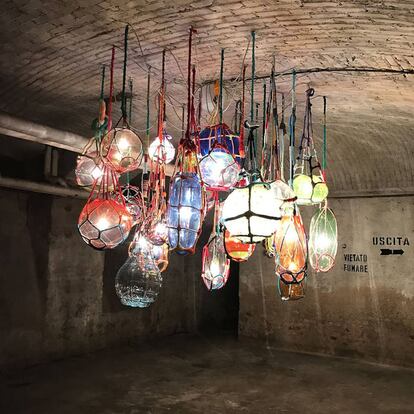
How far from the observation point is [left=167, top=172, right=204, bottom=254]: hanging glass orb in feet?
10.5

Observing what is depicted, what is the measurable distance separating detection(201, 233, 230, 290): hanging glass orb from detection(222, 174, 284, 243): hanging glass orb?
4.62 feet

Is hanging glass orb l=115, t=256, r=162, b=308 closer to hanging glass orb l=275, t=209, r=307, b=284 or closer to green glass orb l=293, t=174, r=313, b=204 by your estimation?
hanging glass orb l=275, t=209, r=307, b=284

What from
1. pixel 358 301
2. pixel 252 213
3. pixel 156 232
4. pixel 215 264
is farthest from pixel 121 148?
pixel 358 301

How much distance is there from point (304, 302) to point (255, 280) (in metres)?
1.12

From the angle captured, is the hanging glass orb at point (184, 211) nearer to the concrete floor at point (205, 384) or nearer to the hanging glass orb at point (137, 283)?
the hanging glass orb at point (137, 283)

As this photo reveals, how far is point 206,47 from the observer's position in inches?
153

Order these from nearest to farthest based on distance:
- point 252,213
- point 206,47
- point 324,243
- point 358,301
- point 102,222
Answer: point 252,213
point 102,222
point 206,47
point 324,243
point 358,301

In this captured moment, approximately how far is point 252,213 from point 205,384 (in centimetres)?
413

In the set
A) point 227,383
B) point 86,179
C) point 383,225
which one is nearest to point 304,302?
point 383,225

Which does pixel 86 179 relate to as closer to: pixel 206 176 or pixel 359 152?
pixel 206 176

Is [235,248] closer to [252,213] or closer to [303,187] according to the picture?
[252,213]

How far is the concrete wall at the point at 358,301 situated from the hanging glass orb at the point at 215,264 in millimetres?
4477

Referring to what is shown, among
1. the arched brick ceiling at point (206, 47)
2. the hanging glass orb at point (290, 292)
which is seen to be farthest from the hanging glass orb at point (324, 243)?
the arched brick ceiling at point (206, 47)

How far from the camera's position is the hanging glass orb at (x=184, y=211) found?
3.21m
